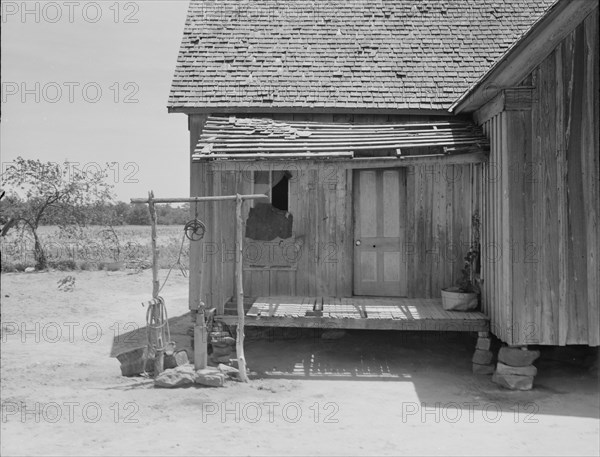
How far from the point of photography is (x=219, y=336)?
10195 millimetres

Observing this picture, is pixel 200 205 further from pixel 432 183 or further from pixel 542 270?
pixel 542 270

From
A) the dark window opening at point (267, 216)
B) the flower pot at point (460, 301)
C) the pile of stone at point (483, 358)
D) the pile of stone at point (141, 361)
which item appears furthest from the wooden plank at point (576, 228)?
the pile of stone at point (141, 361)

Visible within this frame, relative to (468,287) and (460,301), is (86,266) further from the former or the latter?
(460,301)

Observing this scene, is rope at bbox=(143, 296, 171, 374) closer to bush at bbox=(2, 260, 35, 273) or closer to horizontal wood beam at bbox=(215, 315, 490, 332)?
horizontal wood beam at bbox=(215, 315, 490, 332)

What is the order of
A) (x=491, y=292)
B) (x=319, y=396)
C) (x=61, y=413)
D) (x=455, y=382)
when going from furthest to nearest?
(x=491, y=292)
(x=455, y=382)
(x=319, y=396)
(x=61, y=413)

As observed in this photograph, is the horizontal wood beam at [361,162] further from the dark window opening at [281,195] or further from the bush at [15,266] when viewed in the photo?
the bush at [15,266]

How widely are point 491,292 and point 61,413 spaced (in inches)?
257

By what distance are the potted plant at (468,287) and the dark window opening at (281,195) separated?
3.27 meters

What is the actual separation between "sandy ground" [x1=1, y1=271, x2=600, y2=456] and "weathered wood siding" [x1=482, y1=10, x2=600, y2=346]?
107cm

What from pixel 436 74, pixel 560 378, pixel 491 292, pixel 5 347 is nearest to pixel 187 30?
pixel 436 74

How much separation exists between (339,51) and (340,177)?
3140 mm

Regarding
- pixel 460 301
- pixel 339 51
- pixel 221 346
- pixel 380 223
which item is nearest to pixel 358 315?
pixel 460 301

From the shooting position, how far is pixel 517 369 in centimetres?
897

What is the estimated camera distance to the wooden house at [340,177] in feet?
32.9
